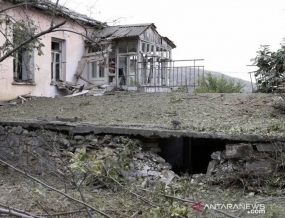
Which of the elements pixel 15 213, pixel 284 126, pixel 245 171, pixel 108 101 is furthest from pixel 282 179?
pixel 108 101

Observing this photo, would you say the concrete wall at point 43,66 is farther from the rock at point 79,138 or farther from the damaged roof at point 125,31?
the rock at point 79,138

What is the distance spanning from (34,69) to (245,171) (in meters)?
9.74

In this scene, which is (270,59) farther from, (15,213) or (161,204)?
(15,213)

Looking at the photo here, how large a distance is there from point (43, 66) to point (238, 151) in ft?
31.9

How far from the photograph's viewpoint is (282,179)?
5297 millimetres

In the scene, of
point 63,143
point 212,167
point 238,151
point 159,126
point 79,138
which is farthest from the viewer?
point 63,143

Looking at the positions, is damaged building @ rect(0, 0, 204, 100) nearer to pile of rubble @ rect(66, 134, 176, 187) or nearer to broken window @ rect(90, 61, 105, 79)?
broken window @ rect(90, 61, 105, 79)

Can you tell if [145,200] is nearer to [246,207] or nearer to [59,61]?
[246,207]

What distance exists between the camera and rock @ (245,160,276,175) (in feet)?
17.7

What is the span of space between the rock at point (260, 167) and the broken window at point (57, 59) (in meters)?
10.5

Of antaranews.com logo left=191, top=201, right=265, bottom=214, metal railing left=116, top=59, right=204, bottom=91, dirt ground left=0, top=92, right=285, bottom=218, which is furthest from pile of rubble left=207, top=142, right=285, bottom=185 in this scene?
metal railing left=116, top=59, right=204, bottom=91

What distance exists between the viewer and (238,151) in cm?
571

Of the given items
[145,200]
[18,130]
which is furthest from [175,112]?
[145,200]

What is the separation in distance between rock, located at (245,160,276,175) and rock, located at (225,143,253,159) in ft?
0.47
